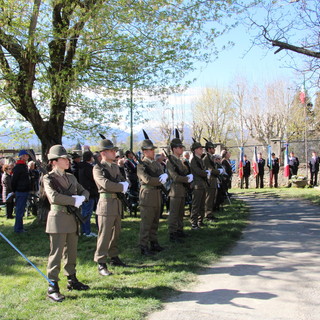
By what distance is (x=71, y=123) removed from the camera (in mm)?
13406

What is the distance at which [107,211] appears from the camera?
607cm

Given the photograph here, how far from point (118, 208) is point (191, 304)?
2150mm

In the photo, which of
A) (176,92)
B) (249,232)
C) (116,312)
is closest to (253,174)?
(176,92)

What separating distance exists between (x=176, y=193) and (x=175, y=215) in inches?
19.2

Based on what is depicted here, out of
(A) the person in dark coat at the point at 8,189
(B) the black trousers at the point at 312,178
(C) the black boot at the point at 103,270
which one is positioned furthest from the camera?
(B) the black trousers at the point at 312,178

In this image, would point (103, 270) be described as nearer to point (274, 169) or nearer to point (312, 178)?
point (274, 169)

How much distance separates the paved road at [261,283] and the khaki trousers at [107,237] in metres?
1.54

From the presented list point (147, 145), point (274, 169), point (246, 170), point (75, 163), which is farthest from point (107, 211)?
point (246, 170)

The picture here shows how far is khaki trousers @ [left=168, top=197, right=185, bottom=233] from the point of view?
798 centimetres

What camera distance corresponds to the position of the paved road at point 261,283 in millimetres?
4309

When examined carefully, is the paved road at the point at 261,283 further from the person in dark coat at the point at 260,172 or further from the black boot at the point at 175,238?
the person in dark coat at the point at 260,172

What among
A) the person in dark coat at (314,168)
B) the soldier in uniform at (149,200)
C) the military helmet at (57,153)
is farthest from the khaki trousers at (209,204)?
the person in dark coat at (314,168)

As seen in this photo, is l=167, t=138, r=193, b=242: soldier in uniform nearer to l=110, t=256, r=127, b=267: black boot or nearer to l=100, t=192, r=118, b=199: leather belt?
l=110, t=256, r=127, b=267: black boot

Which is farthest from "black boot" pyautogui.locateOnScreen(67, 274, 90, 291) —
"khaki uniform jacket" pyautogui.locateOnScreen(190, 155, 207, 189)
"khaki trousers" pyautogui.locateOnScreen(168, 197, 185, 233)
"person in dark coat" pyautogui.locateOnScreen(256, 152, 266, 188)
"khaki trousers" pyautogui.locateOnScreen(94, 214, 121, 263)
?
"person in dark coat" pyautogui.locateOnScreen(256, 152, 266, 188)
